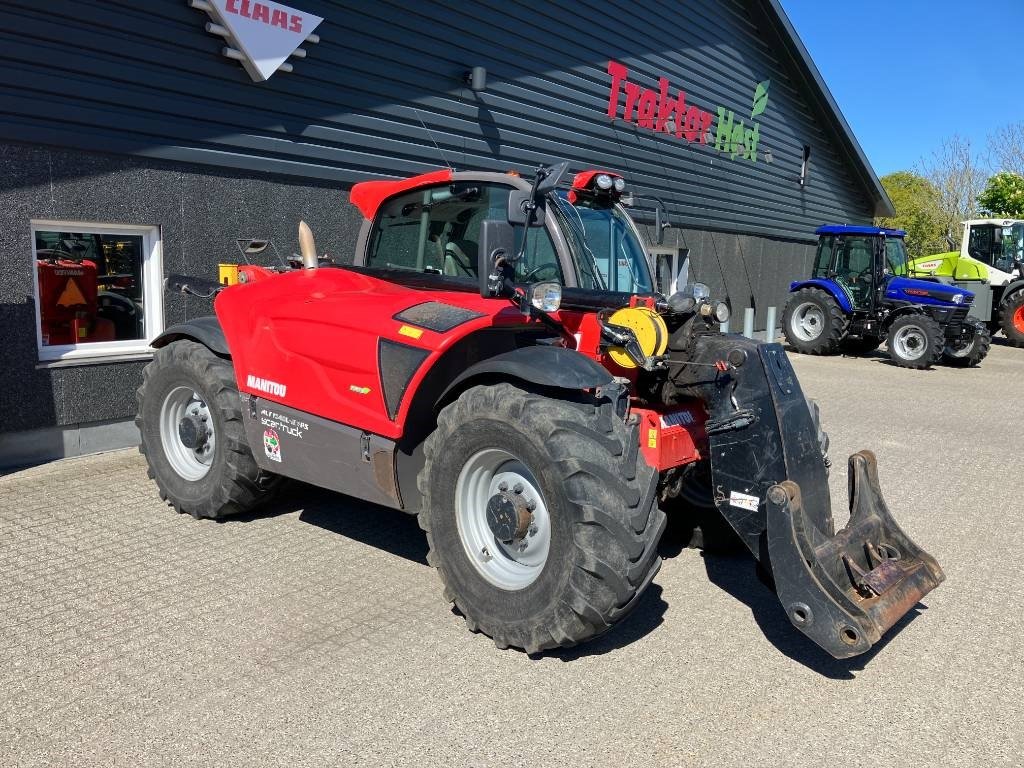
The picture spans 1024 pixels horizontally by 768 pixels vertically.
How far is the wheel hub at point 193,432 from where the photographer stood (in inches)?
205

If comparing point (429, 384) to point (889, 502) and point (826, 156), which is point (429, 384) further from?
point (826, 156)

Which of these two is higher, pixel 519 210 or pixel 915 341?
pixel 519 210

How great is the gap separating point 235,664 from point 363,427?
1204 mm

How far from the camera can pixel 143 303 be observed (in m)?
7.09

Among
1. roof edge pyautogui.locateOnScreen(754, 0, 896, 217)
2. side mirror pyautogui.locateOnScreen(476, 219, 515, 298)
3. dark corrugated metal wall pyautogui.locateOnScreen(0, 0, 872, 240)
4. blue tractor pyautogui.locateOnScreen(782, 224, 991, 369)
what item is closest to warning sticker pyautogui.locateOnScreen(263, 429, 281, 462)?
side mirror pyautogui.locateOnScreen(476, 219, 515, 298)

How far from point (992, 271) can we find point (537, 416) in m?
18.5

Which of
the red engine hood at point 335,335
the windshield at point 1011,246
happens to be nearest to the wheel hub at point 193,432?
the red engine hood at point 335,335

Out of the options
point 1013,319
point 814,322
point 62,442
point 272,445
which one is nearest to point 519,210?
point 272,445

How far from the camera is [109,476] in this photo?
20.2 ft

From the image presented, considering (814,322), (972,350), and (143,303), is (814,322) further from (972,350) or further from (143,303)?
(143,303)

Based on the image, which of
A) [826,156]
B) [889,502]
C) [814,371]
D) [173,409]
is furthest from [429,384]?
[826,156]

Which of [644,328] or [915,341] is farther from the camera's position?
[915,341]

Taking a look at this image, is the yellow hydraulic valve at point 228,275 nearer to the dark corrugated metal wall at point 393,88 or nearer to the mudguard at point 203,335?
the mudguard at point 203,335

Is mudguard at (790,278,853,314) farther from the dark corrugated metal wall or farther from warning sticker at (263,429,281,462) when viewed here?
warning sticker at (263,429,281,462)
